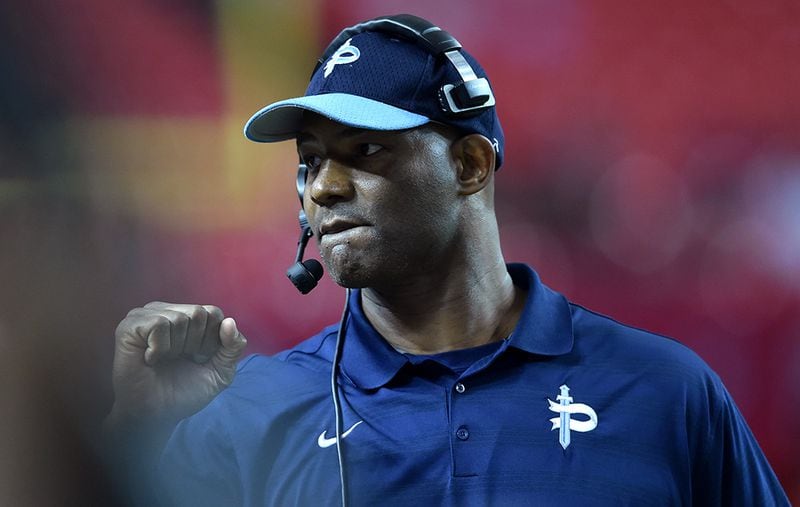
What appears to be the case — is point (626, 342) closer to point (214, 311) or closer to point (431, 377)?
point (431, 377)

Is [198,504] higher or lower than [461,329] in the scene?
lower

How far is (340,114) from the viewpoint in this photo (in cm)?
93

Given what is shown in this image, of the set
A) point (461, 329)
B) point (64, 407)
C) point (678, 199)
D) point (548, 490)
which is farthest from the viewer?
point (678, 199)

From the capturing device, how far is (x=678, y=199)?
55.2 inches

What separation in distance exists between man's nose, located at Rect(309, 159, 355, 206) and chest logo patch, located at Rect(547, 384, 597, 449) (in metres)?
0.32

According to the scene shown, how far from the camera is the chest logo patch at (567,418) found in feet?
3.10

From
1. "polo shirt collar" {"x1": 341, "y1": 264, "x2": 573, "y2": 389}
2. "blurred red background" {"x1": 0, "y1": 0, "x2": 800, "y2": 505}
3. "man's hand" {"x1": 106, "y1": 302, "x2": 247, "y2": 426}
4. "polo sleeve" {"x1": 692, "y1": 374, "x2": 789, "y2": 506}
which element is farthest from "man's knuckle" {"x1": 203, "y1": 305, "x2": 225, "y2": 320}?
"polo sleeve" {"x1": 692, "y1": 374, "x2": 789, "y2": 506}

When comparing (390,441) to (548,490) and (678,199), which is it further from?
(678,199)

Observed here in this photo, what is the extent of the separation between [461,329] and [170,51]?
18.3 inches

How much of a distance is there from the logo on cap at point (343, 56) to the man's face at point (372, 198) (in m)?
0.07

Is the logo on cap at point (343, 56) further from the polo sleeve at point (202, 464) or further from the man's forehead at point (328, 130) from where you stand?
the polo sleeve at point (202, 464)

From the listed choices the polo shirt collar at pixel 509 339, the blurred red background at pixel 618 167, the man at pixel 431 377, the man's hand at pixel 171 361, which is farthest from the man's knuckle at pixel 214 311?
the blurred red background at pixel 618 167

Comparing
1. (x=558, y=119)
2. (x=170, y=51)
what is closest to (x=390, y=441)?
(x=170, y=51)

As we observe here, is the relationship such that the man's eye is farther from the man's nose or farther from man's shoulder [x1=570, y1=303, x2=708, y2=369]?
man's shoulder [x1=570, y1=303, x2=708, y2=369]
